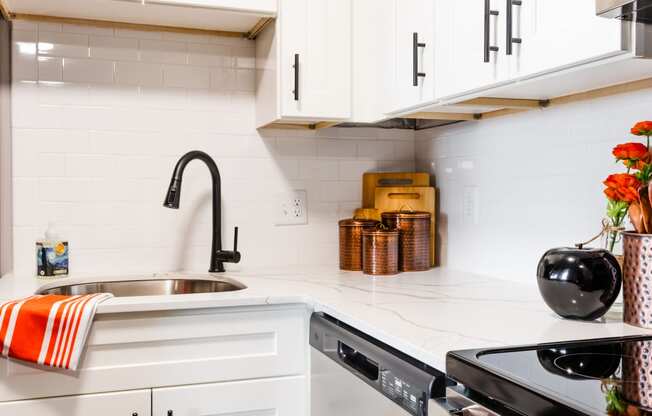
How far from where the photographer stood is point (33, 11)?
2.23 metres

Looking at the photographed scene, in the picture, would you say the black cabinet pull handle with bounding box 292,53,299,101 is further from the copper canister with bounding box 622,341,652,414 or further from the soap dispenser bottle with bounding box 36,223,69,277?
the copper canister with bounding box 622,341,652,414

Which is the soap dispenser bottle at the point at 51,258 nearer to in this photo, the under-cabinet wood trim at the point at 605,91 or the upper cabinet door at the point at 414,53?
the upper cabinet door at the point at 414,53

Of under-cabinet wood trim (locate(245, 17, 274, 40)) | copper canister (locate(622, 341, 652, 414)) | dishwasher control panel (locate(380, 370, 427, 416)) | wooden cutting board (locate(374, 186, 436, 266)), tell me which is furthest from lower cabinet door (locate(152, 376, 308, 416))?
under-cabinet wood trim (locate(245, 17, 274, 40))

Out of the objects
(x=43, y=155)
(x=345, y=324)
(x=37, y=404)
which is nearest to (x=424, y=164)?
(x=345, y=324)

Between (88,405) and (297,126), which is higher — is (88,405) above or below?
below

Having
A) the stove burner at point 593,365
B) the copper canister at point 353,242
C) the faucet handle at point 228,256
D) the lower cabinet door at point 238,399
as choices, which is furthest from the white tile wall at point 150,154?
the stove burner at point 593,365

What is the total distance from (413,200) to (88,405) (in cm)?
132

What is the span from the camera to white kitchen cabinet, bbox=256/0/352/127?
7.32 feet

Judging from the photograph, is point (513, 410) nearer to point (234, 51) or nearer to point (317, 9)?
point (317, 9)

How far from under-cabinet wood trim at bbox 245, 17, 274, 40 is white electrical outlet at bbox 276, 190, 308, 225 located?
0.61 meters

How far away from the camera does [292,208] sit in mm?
2600

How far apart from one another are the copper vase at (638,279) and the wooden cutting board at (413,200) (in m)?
1.12

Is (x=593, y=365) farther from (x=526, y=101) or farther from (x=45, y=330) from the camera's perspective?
(x=45, y=330)

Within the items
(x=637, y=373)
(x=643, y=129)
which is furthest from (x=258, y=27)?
(x=637, y=373)
